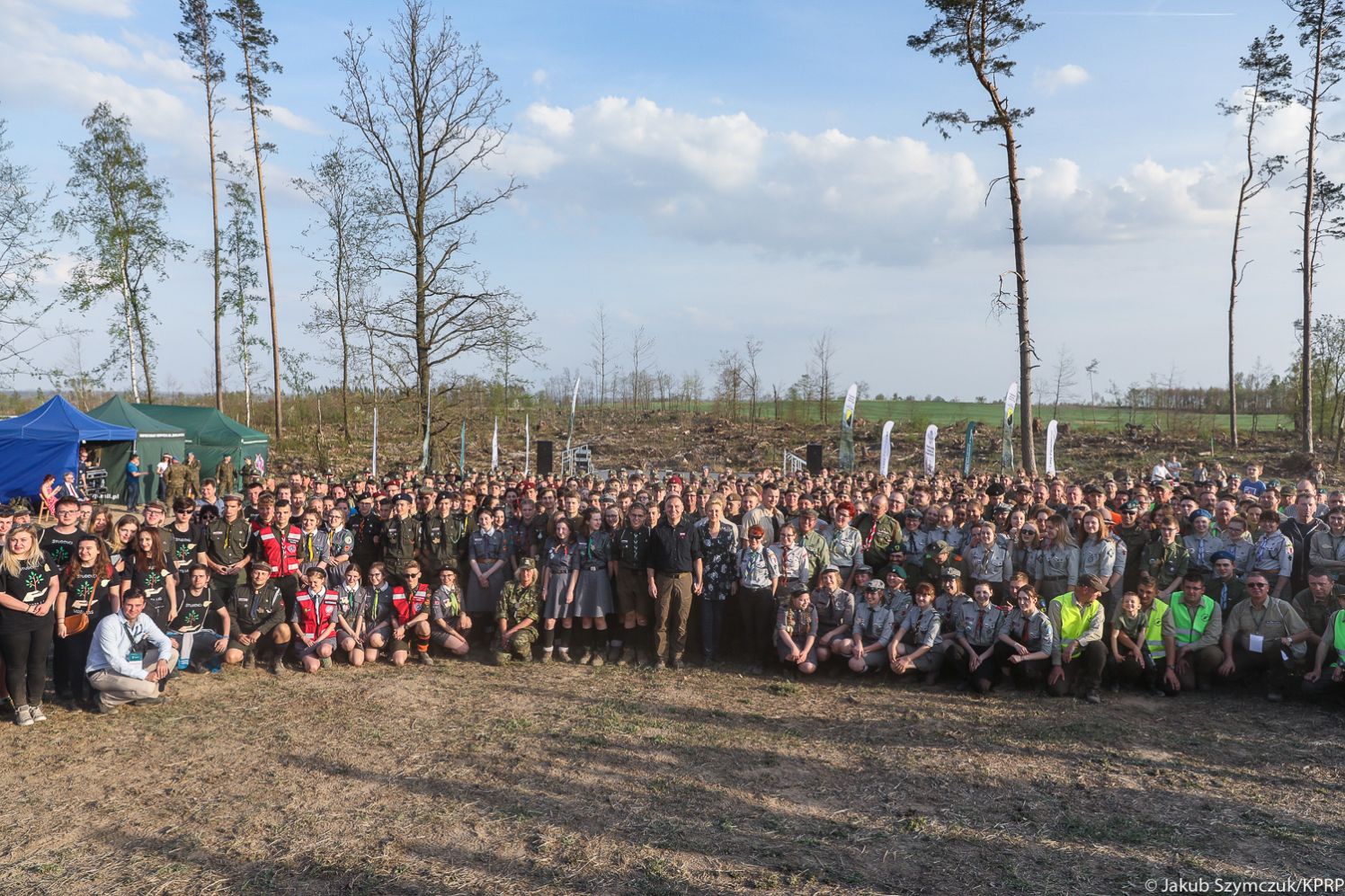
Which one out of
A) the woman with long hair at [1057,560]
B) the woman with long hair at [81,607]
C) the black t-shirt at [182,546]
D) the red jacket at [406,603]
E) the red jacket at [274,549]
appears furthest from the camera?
the red jacket at [406,603]

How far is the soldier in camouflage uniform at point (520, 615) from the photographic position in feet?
27.0

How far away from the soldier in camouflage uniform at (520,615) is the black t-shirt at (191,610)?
2.69m

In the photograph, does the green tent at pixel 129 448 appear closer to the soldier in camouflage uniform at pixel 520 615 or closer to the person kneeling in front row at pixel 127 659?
the person kneeling in front row at pixel 127 659

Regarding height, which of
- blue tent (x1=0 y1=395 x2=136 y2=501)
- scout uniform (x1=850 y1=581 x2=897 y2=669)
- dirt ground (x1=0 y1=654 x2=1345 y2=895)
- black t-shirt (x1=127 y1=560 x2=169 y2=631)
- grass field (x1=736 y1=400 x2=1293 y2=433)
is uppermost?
grass field (x1=736 y1=400 x2=1293 y2=433)

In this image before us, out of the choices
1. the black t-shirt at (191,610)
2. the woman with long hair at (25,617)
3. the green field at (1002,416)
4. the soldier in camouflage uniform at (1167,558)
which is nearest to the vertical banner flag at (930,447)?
the soldier in camouflage uniform at (1167,558)

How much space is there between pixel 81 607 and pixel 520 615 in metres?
3.73

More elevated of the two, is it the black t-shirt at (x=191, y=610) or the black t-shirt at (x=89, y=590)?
the black t-shirt at (x=89, y=590)

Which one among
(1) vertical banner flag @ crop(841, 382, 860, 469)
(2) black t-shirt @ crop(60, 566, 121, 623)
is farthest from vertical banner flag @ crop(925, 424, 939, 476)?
(2) black t-shirt @ crop(60, 566, 121, 623)

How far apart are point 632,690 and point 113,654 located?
4.27 metres

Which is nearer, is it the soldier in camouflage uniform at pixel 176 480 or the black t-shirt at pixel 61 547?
the black t-shirt at pixel 61 547

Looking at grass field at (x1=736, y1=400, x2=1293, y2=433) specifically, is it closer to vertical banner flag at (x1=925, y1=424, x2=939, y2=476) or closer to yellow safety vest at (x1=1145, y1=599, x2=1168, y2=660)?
vertical banner flag at (x1=925, y1=424, x2=939, y2=476)

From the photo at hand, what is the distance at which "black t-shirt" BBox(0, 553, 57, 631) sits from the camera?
596 centimetres

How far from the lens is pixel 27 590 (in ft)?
19.8

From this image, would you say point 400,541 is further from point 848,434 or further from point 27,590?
point 848,434
